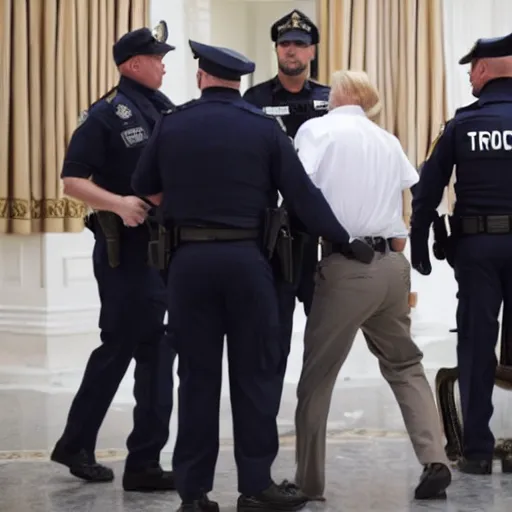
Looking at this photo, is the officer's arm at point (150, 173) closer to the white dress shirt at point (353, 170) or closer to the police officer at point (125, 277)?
the police officer at point (125, 277)

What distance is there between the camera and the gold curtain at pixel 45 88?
22.5 feet

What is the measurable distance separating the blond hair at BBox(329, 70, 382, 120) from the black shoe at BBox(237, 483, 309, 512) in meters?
1.26

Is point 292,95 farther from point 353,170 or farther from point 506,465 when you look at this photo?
point 506,465

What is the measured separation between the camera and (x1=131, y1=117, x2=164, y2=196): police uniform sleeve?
12.7 ft

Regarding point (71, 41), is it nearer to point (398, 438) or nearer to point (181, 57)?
point (181, 57)

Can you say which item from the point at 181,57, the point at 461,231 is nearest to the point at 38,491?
the point at 461,231

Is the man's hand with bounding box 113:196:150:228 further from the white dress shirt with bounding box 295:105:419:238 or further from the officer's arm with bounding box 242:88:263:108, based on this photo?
the officer's arm with bounding box 242:88:263:108

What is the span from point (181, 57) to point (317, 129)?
3.38 metres

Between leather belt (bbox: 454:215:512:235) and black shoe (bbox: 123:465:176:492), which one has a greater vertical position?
leather belt (bbox: 454:215:512:235)

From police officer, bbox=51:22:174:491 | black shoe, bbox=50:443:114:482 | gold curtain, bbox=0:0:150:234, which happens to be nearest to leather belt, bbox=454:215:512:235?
police officer, bbox=51:22:174:491

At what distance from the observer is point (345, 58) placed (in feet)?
Result: 23.5

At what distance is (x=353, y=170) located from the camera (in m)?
4.02

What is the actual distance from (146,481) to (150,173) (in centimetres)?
113

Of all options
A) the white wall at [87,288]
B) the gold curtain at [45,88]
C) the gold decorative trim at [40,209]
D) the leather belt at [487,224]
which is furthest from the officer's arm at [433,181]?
the gold curtain at [45,88]
